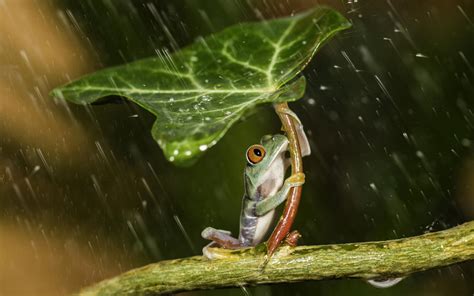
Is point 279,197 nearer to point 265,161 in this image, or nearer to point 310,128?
point 265,161

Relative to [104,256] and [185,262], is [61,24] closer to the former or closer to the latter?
[104,256]

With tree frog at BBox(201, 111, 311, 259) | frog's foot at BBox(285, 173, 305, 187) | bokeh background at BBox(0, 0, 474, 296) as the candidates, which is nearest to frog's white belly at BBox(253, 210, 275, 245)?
tree frog at BBox(201, 111, 311, 259)

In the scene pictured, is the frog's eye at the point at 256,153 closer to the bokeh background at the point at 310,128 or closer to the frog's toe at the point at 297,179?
the frog's toe at the point at 297,179

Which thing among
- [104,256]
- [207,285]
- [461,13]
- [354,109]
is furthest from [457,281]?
[207,285]

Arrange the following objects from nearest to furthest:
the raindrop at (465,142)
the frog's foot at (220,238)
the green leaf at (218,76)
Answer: the green leaf at (218,76)
the frog's foot at (220,238)
the raindrop at (465,142)

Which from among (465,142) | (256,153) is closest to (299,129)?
(256,153)

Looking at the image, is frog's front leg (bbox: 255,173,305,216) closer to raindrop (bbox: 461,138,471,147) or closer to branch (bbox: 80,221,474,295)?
branch (bbox: 80,221,474,295)

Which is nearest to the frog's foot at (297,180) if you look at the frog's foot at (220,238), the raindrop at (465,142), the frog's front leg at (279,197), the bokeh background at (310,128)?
the frog's front leg at (279,197)
